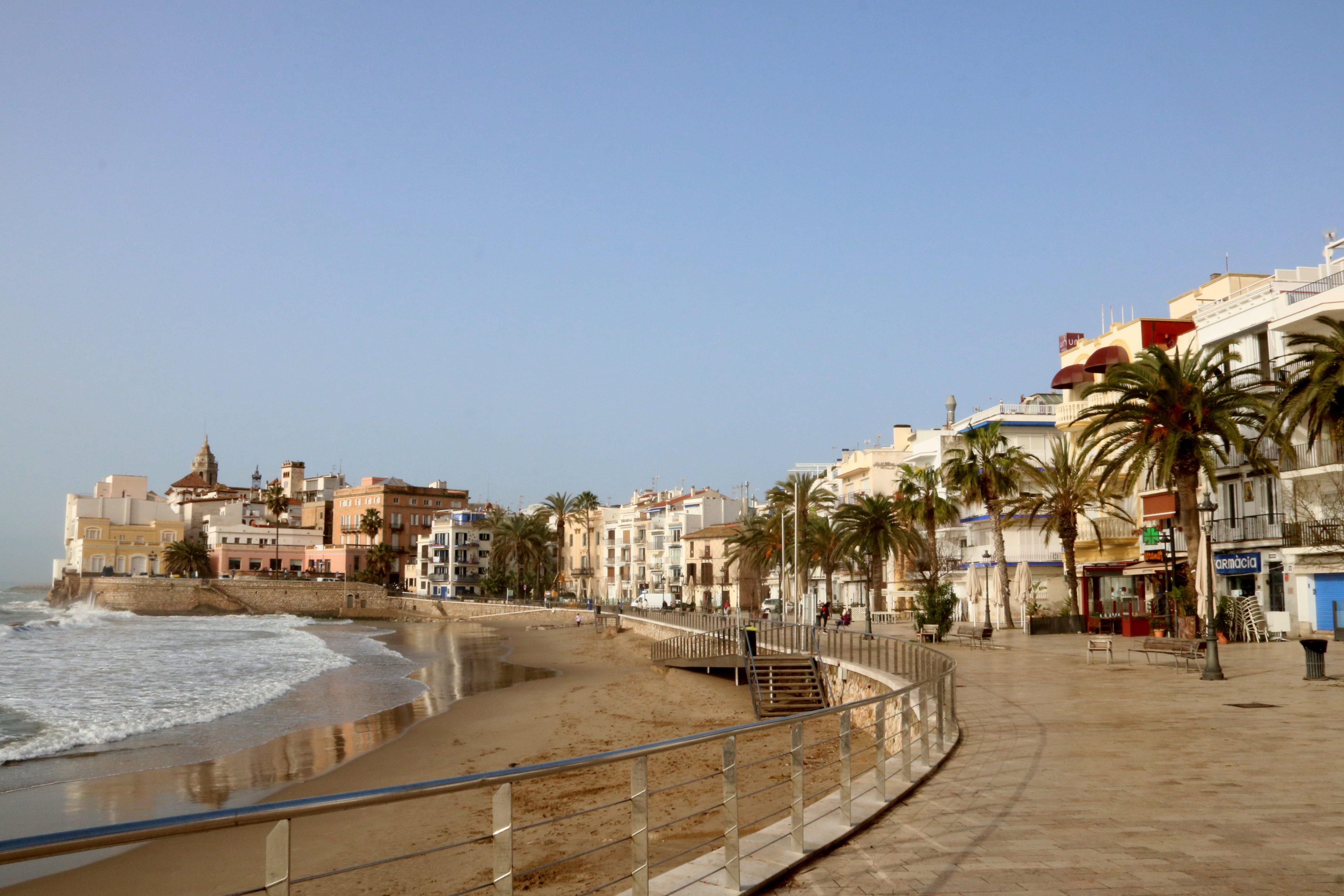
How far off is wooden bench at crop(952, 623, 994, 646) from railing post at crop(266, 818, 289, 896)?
3060 cm

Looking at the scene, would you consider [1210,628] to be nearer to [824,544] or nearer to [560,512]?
[824,544]

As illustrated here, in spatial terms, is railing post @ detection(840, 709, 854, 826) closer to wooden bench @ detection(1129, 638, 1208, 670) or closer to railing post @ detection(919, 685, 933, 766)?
railing post @ detection(919, 685, 933, 766)

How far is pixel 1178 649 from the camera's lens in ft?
74.9

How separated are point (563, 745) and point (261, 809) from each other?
1923 centimetres

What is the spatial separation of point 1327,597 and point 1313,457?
4.37 meters

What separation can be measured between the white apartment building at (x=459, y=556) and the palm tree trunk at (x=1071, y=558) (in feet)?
284

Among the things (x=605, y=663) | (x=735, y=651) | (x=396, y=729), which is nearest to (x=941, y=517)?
(x=605, y=663)

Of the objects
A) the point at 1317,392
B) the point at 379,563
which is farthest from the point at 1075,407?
the point at 379,563

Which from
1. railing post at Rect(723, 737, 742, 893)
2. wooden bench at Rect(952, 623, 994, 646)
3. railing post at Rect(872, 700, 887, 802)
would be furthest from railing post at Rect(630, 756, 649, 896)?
wooden bench at Rect(952, 623, 994, 646)

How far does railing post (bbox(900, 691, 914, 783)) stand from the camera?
9.64 metres

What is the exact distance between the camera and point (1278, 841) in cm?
729

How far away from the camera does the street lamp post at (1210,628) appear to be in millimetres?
19688

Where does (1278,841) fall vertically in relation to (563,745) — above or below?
above

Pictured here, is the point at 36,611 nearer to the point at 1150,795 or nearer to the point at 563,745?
the point at 563,745
